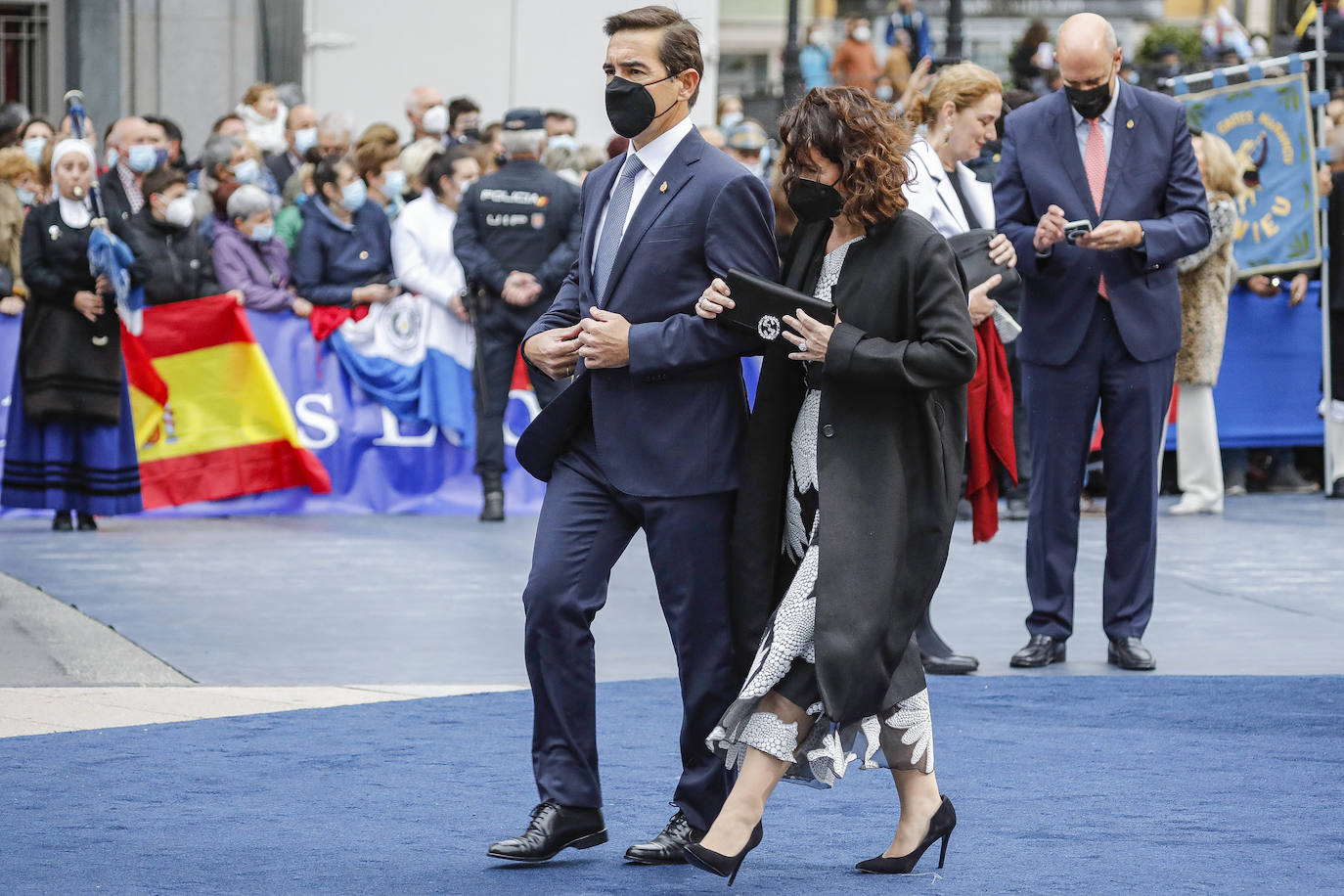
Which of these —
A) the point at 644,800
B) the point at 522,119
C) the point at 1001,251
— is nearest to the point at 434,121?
the point at 522,119

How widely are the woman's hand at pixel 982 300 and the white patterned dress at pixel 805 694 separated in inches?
77.5

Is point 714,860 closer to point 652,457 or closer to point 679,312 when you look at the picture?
point 652,457

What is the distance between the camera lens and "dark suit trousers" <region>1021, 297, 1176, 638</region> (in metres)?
7.68

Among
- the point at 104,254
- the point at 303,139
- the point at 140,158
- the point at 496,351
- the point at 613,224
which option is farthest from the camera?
the point at 303,139

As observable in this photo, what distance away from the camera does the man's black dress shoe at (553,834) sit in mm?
4922

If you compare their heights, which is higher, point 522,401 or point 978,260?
point 978,260

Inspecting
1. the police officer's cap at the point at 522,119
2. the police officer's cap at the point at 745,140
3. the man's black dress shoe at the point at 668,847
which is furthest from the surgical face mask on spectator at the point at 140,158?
the man's black dress shoe at the point at 668,847

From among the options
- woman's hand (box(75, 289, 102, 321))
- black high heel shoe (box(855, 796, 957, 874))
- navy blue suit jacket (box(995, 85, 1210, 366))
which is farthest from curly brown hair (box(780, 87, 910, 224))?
woman's hand (box(75, 289, 102, 321))

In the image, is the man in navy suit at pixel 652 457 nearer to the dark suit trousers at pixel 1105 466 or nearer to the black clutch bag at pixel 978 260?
the black clutch bag at pixel 978 260

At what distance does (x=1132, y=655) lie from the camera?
7.69 m

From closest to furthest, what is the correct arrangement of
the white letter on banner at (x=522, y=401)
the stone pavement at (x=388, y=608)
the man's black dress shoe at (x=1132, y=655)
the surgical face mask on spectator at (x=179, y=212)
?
the stone pavement at (x=388, y=608) → the man's black dress shoe at (x=1132, y=655) → the surgical face mask on spectator at (x=179, y=212) → the white letter on banner at (x=522, y=401)

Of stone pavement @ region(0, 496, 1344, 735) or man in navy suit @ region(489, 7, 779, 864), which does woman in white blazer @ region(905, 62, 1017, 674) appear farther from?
man in navy suit @ region(489, 7, 779, 864)

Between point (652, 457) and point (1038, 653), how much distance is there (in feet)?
10.6

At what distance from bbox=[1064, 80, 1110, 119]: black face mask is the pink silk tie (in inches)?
1.9
